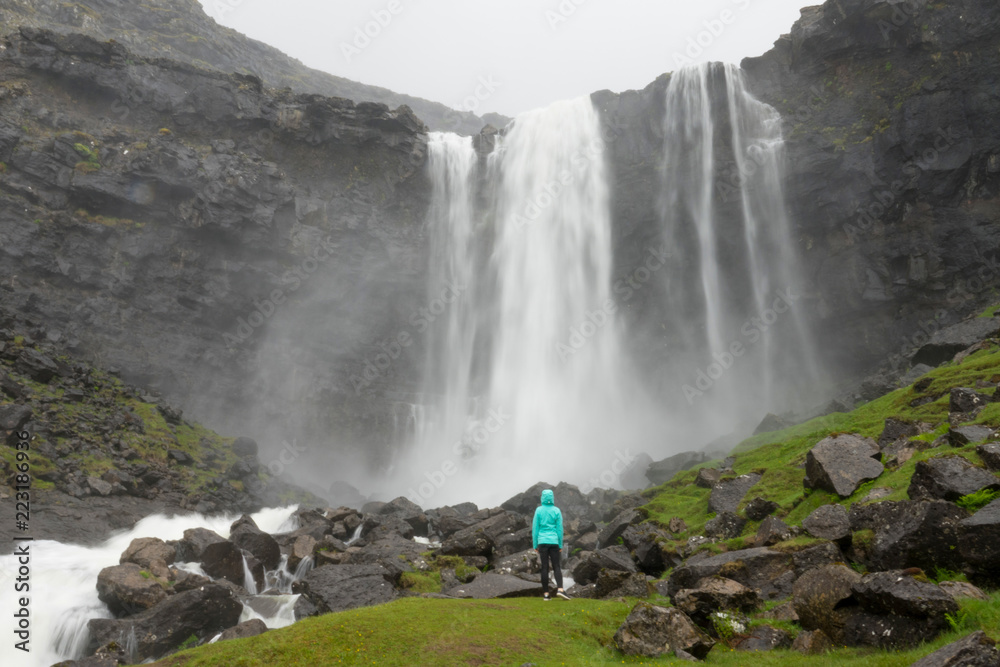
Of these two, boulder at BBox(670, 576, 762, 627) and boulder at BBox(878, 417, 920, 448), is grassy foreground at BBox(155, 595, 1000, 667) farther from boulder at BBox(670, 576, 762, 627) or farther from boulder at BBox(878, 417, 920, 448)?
boulder at BBox(878, 417, 920, 448)

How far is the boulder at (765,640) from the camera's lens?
757 centimetres

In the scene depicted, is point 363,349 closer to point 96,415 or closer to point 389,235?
point 389,235

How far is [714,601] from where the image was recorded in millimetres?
8812

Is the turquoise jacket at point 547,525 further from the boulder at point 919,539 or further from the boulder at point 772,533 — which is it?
the boulder at point 919,539

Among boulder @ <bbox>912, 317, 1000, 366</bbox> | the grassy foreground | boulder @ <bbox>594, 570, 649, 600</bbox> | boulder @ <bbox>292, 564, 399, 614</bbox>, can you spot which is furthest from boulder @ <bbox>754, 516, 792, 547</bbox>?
boulder @ <bbox>912, 317, 1000, 366</bbox>

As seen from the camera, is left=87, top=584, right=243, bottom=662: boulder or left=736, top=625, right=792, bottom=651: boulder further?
left=87, top=584, right=243, bottom=662: boulder

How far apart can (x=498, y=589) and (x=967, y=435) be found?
31.6 feet

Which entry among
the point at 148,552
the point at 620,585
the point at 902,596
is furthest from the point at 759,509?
the point at 148,552

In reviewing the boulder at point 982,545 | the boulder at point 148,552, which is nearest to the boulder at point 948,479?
the boulder at point 982,545

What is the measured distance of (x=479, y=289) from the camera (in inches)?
1909

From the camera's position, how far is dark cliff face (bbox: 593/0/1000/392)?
113 feet

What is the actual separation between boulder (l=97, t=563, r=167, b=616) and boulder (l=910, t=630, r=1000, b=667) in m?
16.7

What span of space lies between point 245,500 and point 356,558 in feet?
45.4

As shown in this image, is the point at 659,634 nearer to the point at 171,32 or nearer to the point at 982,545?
the point at 982,545
